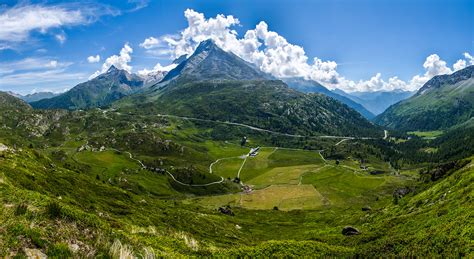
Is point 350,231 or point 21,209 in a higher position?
point 21,209

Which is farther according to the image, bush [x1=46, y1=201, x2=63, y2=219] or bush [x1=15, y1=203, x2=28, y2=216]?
bush [x1=46, y1=201, x2=63, y2=219]

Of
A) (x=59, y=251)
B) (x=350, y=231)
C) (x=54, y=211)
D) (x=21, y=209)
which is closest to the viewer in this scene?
(x=59, y=251)

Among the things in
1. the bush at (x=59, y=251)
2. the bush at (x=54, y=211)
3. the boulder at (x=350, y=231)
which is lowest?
the boulder at (x=350, y=231)

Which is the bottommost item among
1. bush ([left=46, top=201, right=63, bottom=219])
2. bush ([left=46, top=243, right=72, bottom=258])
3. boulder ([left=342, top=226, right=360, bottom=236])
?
boulder ([left=342, top=226, right=360, bottom=236])

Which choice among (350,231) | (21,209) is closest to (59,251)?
(21,209)

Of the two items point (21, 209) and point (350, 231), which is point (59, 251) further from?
point (350, 231)

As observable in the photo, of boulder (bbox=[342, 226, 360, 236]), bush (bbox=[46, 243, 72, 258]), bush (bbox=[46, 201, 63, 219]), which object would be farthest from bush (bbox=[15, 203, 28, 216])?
boulder (bbox=[342, 226, 360, 236])

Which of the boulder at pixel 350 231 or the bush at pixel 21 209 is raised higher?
the bush at pixel 21 209

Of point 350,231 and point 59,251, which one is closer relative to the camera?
point 59,251

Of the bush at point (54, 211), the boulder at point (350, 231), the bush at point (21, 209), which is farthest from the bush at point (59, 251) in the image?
the boulder at point (350, 231)

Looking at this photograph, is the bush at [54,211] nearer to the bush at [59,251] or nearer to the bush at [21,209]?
the bush at [21,209]

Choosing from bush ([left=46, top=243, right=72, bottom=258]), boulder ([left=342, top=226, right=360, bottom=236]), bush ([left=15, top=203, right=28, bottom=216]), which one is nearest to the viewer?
bush ([left=46, top=243, right=72, bottom=258])

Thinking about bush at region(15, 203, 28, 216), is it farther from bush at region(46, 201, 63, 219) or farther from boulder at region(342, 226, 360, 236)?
boulder at region(342, 226, 360, 236)
